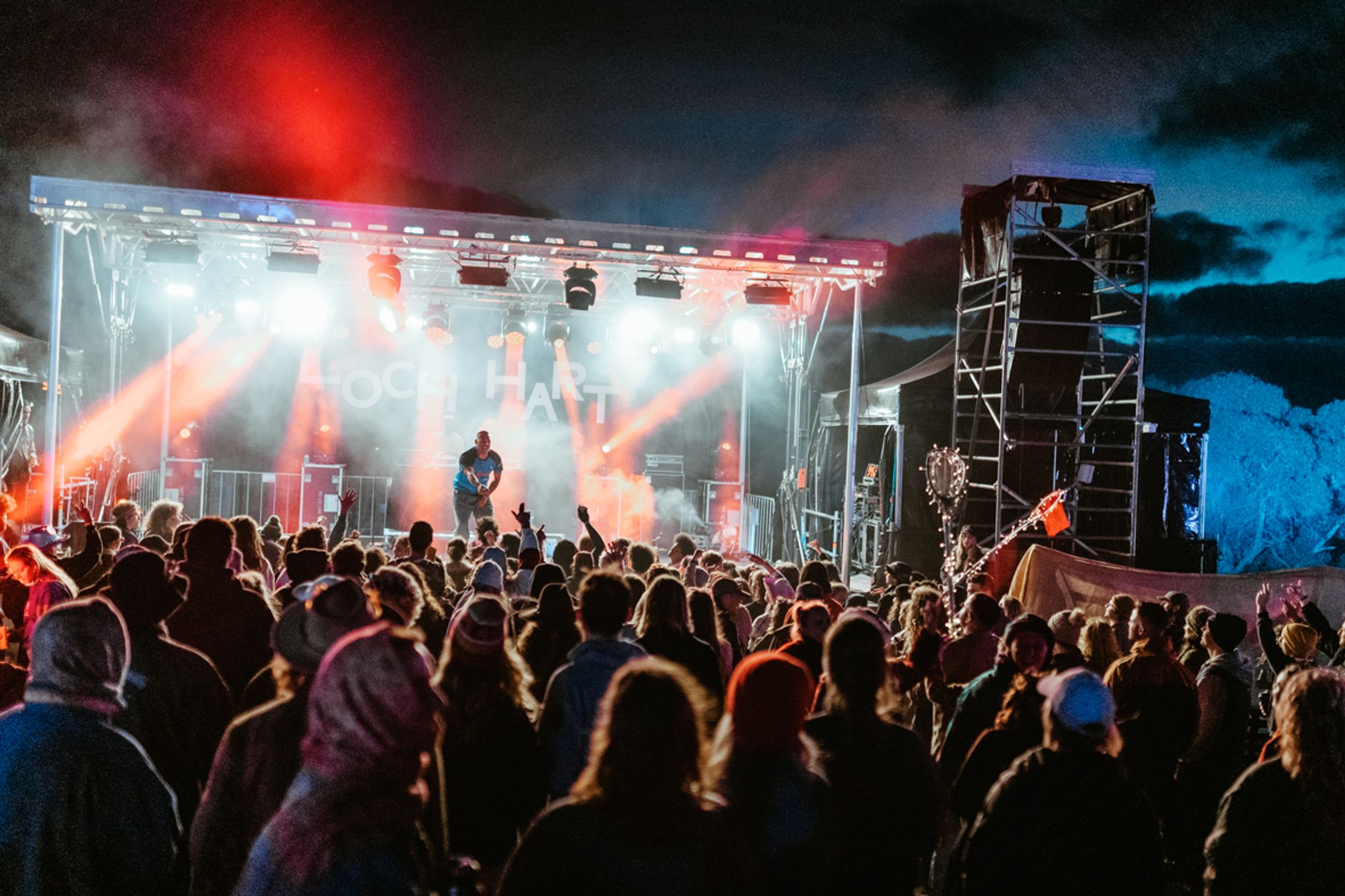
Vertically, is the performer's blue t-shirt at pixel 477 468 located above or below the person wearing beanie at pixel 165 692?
above

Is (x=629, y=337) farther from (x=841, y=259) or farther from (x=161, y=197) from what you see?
(x=161, y=197)

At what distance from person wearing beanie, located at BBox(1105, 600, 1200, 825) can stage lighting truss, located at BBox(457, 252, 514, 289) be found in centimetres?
1020

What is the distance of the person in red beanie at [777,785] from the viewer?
7.00 ft

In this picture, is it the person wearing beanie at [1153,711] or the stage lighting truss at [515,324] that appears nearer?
the person wearing beanie at [1153,711]

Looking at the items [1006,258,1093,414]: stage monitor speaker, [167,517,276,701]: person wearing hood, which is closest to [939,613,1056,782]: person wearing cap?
[167,517,276,701]: person wearing hood

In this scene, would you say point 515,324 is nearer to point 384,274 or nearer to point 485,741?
point 384,274

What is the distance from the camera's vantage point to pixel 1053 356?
37.9 ft

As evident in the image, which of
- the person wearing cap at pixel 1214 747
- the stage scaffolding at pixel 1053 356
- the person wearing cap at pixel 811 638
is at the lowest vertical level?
the person wearing cap at pixel 1214 747

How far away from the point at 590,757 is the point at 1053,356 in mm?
10466

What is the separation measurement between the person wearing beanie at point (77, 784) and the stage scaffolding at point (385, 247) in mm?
9842

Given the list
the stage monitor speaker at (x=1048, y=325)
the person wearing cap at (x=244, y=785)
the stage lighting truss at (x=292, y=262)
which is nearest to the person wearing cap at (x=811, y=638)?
the person wearing cap at (x=244, y=785)

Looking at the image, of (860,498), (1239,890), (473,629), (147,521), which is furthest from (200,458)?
(1239,890)

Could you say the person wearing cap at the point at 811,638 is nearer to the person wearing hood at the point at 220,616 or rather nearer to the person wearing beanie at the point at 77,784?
the person wearing hood at the point at 220,616

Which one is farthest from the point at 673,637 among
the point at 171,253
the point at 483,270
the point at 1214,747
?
the point at 171,253
